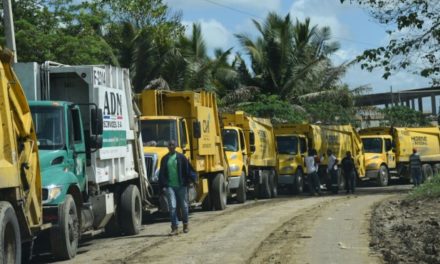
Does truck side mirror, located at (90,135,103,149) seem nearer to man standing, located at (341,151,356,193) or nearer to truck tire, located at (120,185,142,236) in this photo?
truck tire, located at (120,185,142,236)

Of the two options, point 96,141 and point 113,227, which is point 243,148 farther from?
point 96,141

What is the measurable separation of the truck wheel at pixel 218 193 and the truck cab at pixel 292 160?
9286 mm

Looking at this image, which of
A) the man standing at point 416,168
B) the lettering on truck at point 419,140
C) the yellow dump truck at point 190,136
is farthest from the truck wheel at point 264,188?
the lettering on truck at point 419,140

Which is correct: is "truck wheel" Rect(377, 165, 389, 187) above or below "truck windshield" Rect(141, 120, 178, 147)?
below

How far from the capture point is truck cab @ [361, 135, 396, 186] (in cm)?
3562

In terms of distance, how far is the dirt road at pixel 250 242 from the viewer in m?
11.1

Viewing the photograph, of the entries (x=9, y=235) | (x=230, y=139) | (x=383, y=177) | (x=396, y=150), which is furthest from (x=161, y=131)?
(x=396, y=150)

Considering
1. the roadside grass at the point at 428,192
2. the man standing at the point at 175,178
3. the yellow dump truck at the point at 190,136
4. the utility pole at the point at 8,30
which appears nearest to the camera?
the man standing at the point at 175,178

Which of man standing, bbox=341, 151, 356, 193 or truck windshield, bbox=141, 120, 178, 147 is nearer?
truck windshield, bbox=141, 120, 178, 147

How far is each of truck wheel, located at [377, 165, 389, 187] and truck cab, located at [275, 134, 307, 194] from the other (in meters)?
6.18

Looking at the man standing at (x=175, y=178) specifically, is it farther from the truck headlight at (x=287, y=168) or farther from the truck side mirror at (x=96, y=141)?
the truck headlight at (x=287, y=168)

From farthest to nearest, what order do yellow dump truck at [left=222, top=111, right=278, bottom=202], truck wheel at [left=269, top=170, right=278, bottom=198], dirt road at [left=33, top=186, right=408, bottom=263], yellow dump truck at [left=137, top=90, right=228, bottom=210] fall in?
truck wheel at [left=269, top=170, right=278, bottom=198], yellow dump truck at [left=222, top=111, right=278, bottom=202], yellow dump truck at [left=137, top=90, right=228, bottom=210], dirt road at [left=33, top=186, right=408, bottom=263]

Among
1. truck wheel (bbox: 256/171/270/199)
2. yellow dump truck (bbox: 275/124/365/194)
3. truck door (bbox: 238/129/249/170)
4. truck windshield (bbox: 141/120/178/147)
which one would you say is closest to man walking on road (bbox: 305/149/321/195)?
yellow dump truck (bbox: 275/124/365/194)

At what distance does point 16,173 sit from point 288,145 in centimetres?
2259
